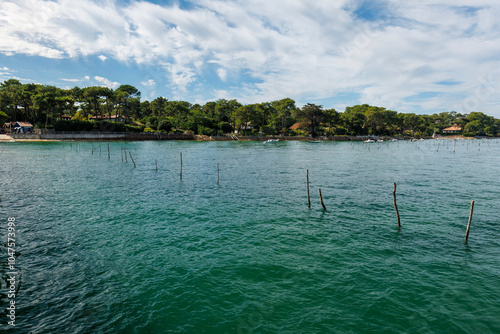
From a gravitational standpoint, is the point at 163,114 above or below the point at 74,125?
above

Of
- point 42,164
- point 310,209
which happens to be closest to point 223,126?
point 42,164

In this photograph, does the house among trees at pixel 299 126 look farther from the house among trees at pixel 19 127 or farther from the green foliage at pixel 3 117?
the green foliage at pixel 3 117

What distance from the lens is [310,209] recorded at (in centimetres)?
2348

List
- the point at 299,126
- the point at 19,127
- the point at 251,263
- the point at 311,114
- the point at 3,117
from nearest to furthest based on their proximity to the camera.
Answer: the point at 251,263 < the point at 19,127 < the point at 3,117 < the point at 311,114 < the point at 299,126

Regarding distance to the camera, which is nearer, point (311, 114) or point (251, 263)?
point (251, 263)

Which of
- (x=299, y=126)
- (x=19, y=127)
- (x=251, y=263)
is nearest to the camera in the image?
(x=251, y=263)

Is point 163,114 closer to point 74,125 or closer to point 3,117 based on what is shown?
point 74,125

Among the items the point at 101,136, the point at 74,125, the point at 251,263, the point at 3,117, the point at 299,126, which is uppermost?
the point at 299,126

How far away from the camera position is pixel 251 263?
14.1 meters

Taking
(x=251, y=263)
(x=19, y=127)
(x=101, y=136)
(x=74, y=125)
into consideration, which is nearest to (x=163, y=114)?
(x=101, y=136)

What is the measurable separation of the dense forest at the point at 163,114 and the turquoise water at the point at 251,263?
340ft

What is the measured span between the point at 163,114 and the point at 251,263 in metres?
167

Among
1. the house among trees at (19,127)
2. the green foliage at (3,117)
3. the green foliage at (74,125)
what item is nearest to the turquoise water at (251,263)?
the green foliage at (74,125)

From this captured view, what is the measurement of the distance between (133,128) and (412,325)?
132918 mm
